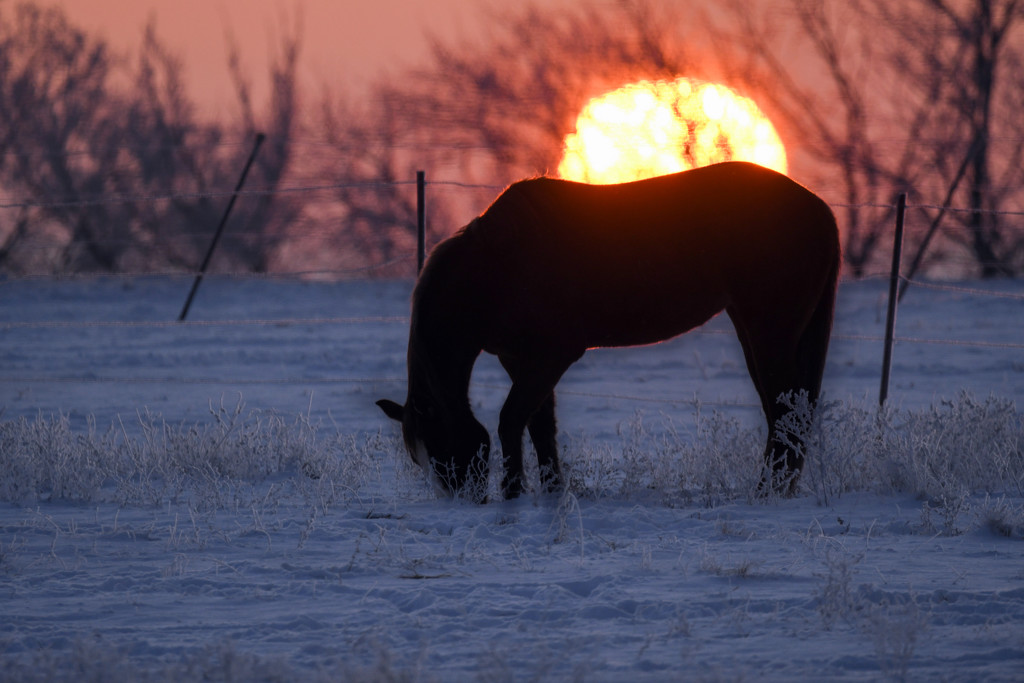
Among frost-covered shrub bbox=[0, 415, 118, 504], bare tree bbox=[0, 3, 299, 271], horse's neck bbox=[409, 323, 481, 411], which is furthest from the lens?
bare tree bbox=[0, 3, 299, 271]

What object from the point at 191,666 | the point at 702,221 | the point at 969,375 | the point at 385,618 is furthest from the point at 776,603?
the point at 969,375

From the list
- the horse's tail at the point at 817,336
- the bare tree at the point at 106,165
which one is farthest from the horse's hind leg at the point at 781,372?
the bare tree at the point at 106,165

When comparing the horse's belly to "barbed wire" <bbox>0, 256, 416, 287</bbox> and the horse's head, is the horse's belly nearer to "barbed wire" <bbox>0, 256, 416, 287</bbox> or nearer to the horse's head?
the horse's head

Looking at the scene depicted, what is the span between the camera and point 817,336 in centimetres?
502

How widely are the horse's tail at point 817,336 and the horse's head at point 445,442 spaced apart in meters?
1.60

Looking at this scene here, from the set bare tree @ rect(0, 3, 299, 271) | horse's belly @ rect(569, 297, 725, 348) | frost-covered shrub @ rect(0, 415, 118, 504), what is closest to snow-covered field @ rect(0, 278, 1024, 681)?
frost-covered shrub @ rect(0, 415, 118, 504)

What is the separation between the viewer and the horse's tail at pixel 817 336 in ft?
16.4

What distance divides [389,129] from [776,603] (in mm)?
20161

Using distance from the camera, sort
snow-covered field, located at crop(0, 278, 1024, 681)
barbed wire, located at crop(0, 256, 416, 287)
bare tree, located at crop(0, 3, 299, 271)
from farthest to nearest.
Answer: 1. bare tree, located at crop(0, 3, 299, 271)
2. barbed wire, located at crop(0, 256, 416, 287)
3. snow-covered field, located at crop(0, 278, 1024, 681)

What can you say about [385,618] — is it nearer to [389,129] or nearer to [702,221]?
[702,221]

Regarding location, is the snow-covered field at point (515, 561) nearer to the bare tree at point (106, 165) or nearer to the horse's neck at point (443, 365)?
the horse's neck at point (443, 365)

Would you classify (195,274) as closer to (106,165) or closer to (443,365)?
(443,365)

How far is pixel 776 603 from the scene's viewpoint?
3.07 metres

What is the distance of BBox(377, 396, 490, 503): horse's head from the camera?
4477mm
